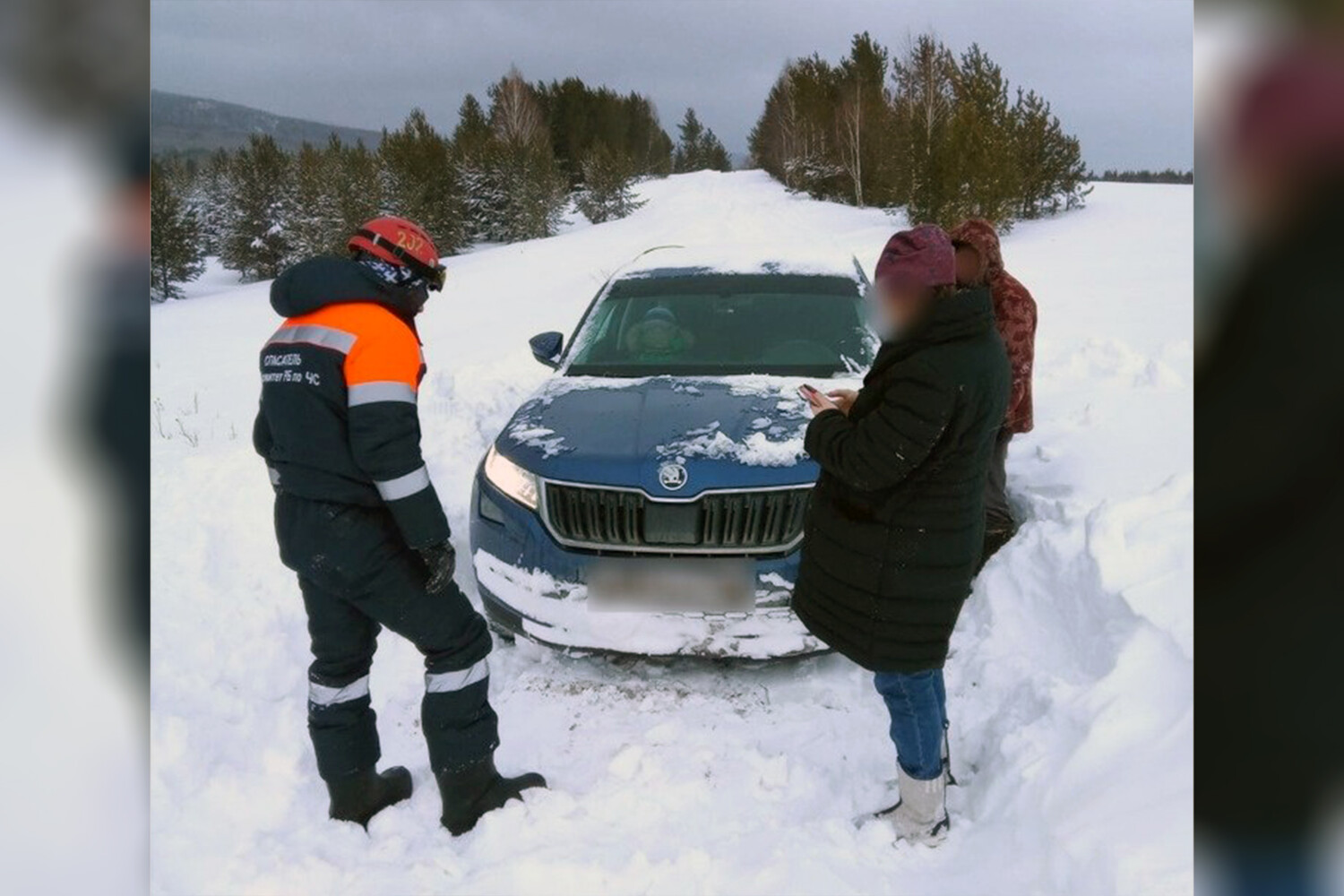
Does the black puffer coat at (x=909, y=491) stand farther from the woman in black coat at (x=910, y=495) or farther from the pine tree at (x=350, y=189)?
the pine tree at (x=350, y=189)

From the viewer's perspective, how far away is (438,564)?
2.35 m

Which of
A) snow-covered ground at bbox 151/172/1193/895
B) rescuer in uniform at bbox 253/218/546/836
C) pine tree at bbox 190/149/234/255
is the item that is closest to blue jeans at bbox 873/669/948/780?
snow-covered ground at bbox 151/172/1193/895

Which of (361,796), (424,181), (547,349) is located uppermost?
(424,181)

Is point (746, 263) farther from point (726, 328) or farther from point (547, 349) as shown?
point (547, 349)

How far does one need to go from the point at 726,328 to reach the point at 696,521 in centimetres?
148

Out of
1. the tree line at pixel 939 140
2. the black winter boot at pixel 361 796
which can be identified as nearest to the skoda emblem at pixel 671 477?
the black winter boot at pixel 361 796

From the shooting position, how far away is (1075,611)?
3.13 m

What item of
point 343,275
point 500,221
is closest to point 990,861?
point 343,275

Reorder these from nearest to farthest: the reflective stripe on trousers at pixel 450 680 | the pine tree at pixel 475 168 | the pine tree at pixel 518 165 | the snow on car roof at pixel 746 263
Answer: the reflective stripe on trousers at pixel 450 680 → the snow on car roof at pixel 746 263 → the pine tree at pixel 475 168 → the pine tree at pixel 518 165

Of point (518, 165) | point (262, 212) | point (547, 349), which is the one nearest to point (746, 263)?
point (547, 349)

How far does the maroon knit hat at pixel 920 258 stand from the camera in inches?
81.3
